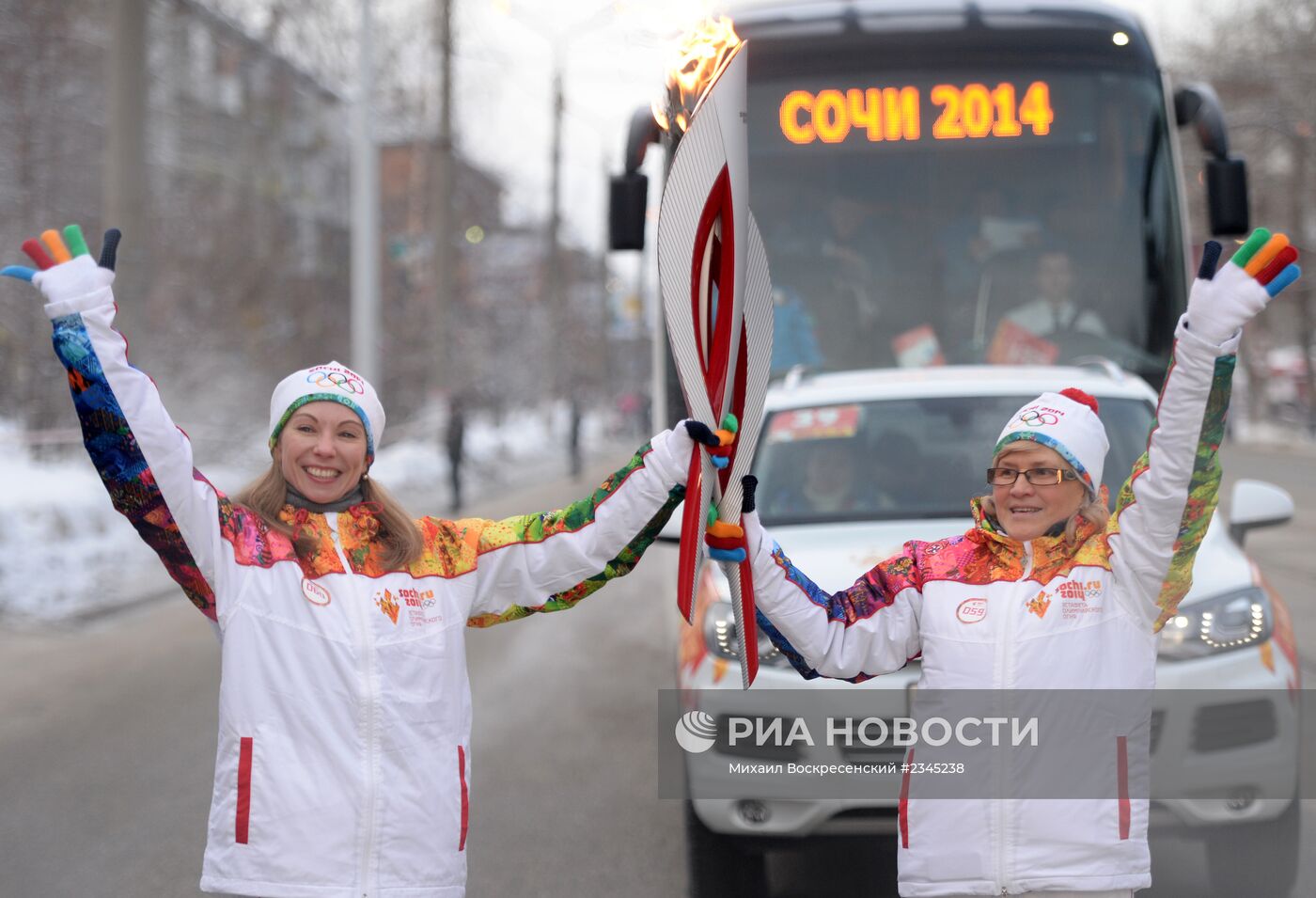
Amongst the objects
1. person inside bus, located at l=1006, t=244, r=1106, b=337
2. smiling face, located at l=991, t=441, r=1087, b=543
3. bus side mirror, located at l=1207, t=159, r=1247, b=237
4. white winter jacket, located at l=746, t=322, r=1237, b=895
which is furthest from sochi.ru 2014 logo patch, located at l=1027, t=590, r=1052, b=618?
bus side mirror, located at l=1207, t=159, r=1247, b=237

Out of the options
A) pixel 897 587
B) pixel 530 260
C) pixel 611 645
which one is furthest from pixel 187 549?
pixel 530 260

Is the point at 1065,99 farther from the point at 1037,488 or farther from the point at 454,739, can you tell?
the point at 454,739

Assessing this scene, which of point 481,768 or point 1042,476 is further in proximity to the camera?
point 481,768

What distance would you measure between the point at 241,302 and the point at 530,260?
38.4 metres

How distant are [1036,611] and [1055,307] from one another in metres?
4.06

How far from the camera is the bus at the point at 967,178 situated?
6504 mm

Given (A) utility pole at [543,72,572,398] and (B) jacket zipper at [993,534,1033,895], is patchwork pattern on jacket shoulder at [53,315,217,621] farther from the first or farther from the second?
(A) utility pole at [543,72,572,398]

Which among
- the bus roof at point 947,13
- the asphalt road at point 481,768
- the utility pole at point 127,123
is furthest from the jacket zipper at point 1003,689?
the utility pole at point 127,123

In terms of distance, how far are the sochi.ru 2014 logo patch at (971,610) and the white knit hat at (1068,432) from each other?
0.96 ft

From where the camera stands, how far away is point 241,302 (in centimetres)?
2605

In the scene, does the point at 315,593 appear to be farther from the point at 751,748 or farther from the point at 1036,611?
the point at 751,748

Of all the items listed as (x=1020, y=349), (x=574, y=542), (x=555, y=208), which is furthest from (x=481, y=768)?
(x=555, y=208)

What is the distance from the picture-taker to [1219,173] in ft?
20.9

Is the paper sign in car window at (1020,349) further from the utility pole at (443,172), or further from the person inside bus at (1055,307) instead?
the utility pole at (443,172)
